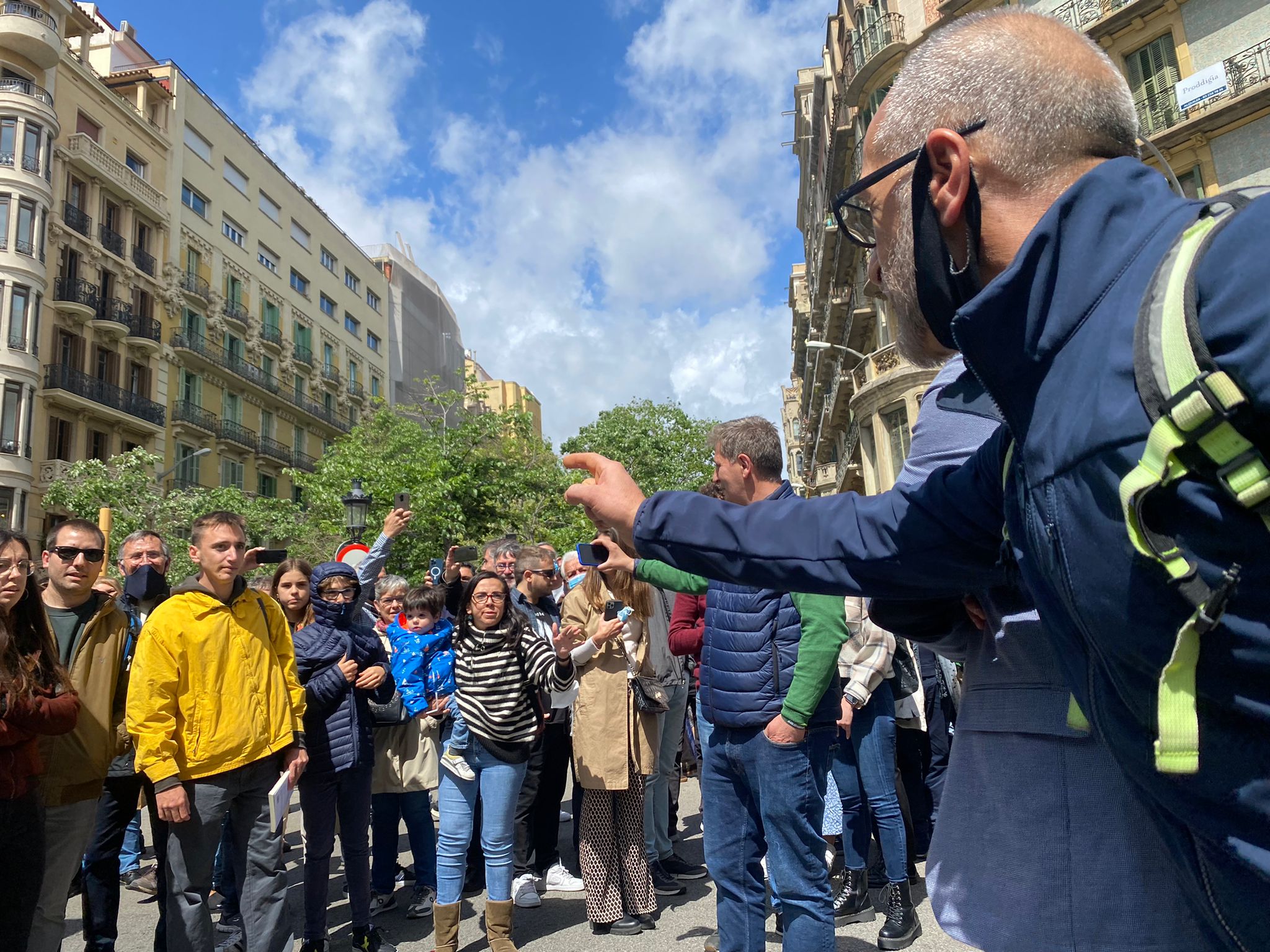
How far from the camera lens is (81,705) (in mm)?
4535

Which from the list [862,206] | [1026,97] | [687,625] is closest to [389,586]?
[687,625]

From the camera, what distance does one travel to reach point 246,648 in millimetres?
4797

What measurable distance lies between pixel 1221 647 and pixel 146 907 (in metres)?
7.22

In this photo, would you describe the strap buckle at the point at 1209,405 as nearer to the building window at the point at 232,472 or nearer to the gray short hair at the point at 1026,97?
the gray short hair at the point at 1026,97

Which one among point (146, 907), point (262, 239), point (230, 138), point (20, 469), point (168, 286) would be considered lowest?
point (146, 907)

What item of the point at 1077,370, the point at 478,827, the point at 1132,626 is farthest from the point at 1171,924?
the point at 478,827

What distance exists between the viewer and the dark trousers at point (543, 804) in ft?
21.3

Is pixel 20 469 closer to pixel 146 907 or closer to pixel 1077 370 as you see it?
pixel 146 907

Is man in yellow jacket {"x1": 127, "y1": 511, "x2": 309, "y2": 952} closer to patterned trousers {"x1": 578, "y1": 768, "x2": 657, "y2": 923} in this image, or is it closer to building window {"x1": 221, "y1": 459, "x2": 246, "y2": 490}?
patterned trousers {"x1": 578, "y1": 768, "x2": 657, "y2": 923}

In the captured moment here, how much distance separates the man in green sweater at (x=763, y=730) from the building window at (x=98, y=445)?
34.2 metres

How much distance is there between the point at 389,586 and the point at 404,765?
1.83m

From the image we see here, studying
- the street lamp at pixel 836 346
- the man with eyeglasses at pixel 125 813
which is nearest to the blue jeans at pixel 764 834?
the man with eyeglasses at pixel 125 813

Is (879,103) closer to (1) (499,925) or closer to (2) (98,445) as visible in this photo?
(1) (499,925)

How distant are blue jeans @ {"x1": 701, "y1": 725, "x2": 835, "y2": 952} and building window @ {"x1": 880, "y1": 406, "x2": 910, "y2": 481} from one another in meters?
23.5
